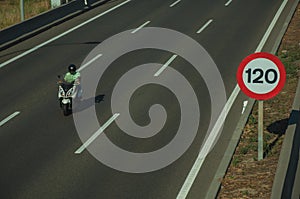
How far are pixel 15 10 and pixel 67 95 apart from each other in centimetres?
2635

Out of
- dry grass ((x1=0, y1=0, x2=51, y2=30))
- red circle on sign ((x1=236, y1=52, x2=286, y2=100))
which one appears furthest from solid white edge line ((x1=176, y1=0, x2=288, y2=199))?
dry grass ((x1=0, y1=0, x2=51, y2=30))

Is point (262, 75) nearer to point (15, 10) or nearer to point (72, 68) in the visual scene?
point (72, 68)

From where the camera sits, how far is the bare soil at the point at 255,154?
13469 mm

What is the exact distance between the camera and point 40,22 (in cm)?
3216

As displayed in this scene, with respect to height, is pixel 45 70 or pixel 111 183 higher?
pixel 111 183

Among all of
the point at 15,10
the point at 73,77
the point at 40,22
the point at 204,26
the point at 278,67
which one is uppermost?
the point at 278,67

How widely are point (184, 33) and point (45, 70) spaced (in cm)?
816

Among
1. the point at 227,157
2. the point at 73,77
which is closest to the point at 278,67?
the point at 227,157

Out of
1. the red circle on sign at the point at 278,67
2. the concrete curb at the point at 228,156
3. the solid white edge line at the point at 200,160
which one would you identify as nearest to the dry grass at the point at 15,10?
the solid white edge line at the point at 200,160

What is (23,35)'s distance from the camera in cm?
3045

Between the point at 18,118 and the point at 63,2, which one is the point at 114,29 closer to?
the point at 63,2

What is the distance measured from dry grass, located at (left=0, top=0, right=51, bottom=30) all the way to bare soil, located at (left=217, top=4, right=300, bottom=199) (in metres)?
19.7

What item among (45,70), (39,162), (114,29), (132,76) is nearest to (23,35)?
(114,29)

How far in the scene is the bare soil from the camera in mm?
13469
